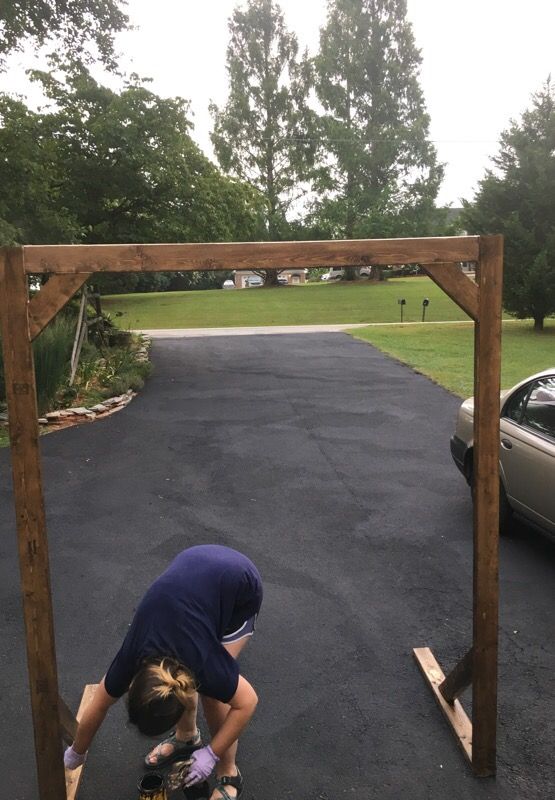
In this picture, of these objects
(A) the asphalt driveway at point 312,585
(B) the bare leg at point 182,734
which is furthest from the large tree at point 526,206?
(B) the bare leg at point 182,734

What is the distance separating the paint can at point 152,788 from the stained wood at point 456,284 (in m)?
2.43

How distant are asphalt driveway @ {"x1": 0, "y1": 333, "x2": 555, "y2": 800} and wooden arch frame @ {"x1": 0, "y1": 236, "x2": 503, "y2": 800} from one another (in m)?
0.38

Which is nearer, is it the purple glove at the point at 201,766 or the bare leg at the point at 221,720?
the purple glove at the point at 201,766

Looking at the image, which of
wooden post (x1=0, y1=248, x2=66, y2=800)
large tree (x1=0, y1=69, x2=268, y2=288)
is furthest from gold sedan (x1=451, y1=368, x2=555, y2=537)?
large tree (x1=0, y1=69, x2=268, y2=288)

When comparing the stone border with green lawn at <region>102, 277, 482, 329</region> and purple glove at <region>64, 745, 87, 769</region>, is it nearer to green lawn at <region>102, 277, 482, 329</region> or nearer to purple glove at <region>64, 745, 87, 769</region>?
purple glove at <region>64, 745, 87, 769</region>

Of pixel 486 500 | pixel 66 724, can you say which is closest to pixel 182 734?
pixel 66 724

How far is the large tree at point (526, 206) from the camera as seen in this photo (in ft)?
71.3

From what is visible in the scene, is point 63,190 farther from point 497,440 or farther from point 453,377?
point 497,440

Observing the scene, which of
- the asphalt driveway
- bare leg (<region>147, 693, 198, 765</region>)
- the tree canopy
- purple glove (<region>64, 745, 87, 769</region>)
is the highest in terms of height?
the tree canopy

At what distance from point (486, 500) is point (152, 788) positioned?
1.92 metres

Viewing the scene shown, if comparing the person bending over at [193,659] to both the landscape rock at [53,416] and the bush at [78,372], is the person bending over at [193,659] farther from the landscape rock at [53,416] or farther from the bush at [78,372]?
the bush at [78,372]

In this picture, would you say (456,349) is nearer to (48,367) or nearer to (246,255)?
(48,367)

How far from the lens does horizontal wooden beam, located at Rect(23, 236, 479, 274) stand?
284cm

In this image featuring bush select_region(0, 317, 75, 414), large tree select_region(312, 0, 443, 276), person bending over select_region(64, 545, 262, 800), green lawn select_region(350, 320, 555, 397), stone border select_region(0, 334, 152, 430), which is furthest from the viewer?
large tree select_region(312, 0, 443, 276)
